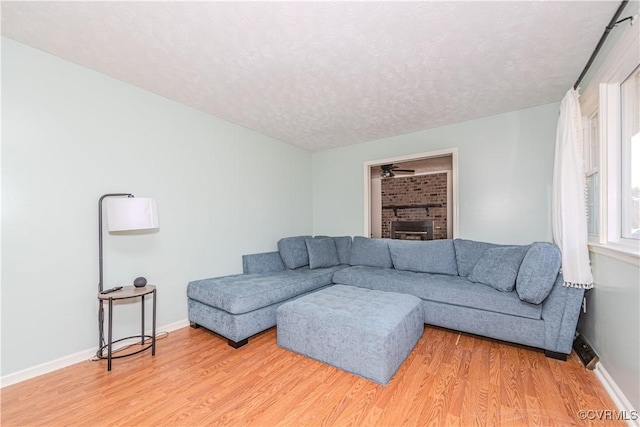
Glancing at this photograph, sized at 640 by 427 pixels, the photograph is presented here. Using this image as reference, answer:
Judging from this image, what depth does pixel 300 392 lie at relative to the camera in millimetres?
1793

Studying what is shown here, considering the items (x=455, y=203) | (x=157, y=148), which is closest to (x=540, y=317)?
(x=455, y=203)

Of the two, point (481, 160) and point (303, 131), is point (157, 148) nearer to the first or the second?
point (303, 131)

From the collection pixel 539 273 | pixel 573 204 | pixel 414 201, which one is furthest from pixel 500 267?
pixel 414 201

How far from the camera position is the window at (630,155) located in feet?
5.57

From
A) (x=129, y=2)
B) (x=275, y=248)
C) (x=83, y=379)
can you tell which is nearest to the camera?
(x=129, y=2)

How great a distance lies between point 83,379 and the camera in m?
1.95

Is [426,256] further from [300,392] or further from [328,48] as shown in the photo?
[328,48]

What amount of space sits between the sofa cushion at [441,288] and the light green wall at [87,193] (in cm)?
163

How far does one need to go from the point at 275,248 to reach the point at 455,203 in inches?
102

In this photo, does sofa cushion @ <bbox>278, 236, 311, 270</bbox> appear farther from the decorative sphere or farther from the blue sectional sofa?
the decorative sphere

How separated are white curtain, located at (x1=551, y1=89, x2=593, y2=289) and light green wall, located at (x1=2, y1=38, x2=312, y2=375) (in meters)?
3.33

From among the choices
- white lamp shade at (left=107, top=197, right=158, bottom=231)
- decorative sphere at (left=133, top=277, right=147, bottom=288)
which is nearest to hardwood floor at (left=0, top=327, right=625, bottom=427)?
decorative sphere at (left=133, top=277, right=147, bottom=288)

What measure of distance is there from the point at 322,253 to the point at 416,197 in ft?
14.3

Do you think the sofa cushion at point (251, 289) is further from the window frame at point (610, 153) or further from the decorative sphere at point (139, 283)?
the window frame at point (610, 153)
